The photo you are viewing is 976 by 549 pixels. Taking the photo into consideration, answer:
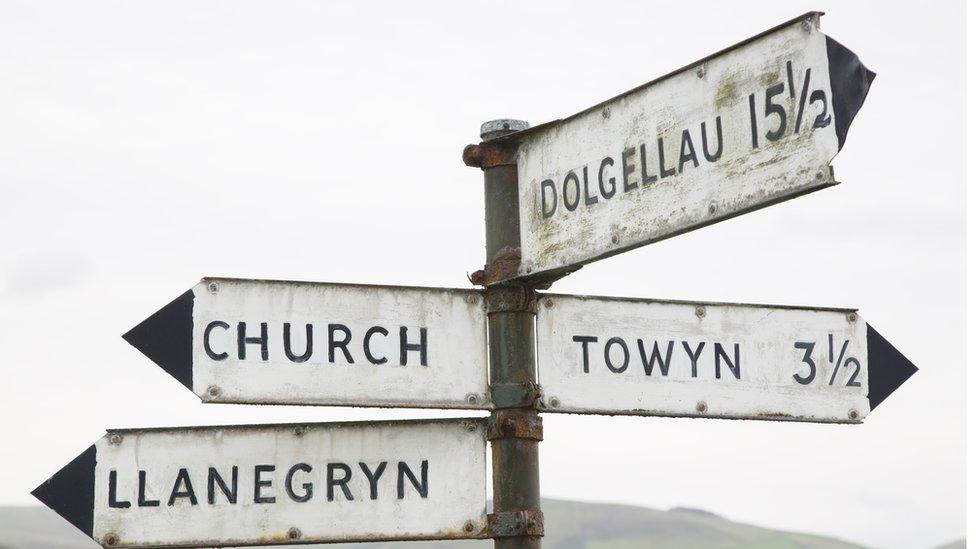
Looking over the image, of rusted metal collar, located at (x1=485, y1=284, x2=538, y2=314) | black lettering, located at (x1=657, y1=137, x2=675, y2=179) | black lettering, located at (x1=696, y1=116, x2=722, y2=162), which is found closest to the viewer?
black lettering, located at (x1=696, y1=116, x2=722, y2=162)

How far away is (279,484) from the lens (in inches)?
171

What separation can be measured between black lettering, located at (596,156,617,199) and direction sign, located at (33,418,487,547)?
2.66ft

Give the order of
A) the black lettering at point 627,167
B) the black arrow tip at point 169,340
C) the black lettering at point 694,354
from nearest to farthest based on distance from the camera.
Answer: the black lettering at point 627,167
the black arrow tip at point 169,340
the black lettering at point 694,354

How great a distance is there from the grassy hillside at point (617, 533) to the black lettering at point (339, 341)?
129m

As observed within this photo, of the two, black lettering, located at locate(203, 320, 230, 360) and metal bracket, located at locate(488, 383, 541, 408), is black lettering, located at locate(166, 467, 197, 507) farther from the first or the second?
metal bracket, located at locate(488, 383, 541, 408)

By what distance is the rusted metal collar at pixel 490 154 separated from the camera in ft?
14.8

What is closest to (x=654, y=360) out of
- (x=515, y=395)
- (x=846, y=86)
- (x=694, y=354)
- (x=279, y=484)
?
(x=694, y=354)

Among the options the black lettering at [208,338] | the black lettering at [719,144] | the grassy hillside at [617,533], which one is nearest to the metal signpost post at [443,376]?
the black lettering at [208,338]

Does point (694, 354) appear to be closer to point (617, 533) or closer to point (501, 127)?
point (501, 127)

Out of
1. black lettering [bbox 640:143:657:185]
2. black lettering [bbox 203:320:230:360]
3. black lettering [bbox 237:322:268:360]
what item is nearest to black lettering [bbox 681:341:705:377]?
black lettering [bbox 640:143:657:185]

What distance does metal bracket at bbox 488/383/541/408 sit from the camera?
170 inches

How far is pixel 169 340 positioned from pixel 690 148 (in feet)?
5.15

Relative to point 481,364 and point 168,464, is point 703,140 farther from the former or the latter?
point 168,464

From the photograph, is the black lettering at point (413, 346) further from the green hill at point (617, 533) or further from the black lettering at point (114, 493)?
the green hill at point (617, 533)
